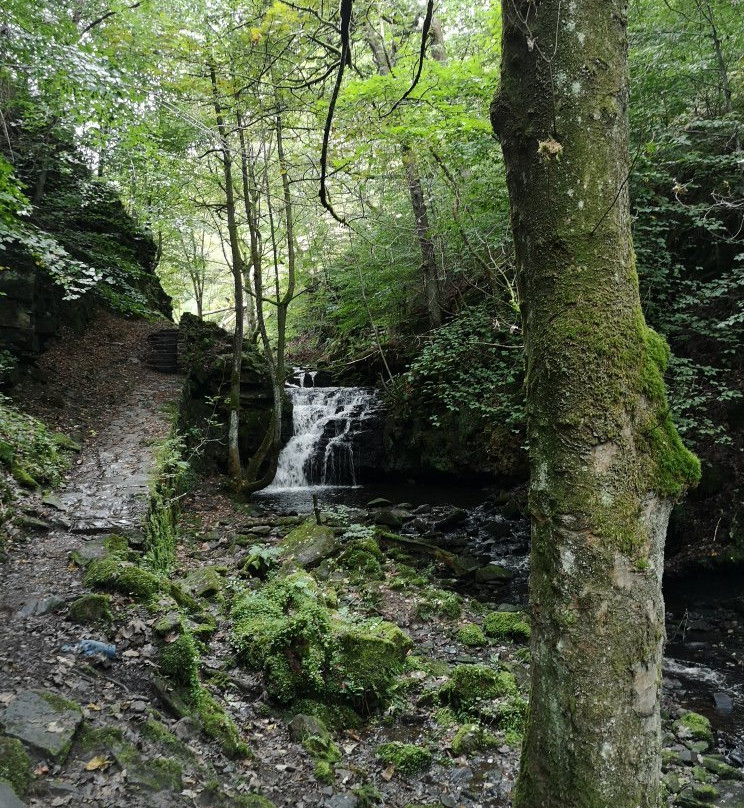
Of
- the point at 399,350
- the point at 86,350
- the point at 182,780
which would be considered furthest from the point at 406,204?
A: the point at 182,780

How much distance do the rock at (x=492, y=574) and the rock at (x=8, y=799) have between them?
664 cm

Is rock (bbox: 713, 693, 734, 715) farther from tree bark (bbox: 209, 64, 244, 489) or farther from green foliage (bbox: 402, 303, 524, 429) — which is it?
tree bark (bbox: 209, 64, 244, 489)

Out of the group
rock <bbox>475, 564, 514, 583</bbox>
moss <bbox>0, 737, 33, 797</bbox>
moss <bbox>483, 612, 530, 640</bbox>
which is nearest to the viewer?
moss <bbox>0, 737, 33, 797</bbox>

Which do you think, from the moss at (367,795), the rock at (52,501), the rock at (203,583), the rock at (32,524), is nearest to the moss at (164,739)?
the moss at (367,795)

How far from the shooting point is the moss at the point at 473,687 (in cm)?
443

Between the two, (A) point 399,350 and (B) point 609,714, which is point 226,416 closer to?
(A) point 399,350

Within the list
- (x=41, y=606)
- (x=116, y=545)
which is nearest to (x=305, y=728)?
(x=41, y=606)

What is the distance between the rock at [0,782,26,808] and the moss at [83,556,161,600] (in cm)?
224

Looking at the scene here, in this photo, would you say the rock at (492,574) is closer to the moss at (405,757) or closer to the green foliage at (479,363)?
the green foliage at (479,363)

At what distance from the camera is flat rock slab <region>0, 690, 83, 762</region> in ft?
8.20

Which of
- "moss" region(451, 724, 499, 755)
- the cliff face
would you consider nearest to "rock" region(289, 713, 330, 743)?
"moss" region(451, 724, 499, 755)

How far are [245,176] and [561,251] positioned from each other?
9.59m

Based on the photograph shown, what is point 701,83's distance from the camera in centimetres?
777

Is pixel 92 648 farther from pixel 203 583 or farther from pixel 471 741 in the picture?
pixel 471 741
